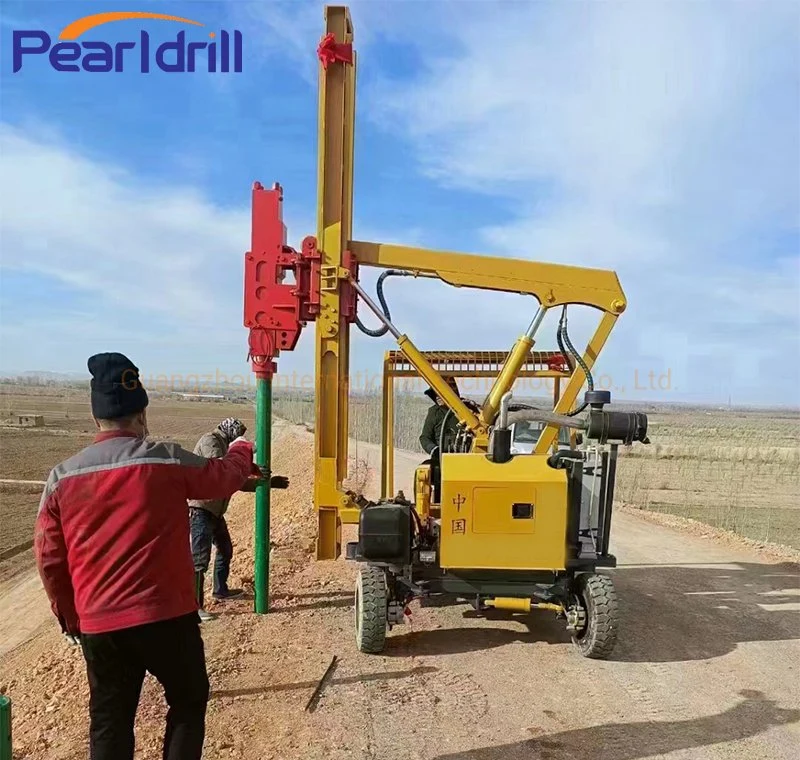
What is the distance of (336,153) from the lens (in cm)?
605

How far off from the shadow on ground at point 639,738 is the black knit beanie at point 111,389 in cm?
270

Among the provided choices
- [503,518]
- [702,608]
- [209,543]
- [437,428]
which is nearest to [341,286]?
[437,428]

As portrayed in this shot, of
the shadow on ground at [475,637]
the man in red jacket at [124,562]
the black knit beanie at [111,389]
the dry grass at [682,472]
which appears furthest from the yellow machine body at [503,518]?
the dry grass at [682,472]

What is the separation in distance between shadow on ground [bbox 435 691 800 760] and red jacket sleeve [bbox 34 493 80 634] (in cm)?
231

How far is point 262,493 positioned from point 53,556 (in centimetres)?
320

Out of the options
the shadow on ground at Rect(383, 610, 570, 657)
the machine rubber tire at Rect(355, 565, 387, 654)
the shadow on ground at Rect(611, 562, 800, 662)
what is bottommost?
the shadow on ground at Rect(611, 562, 800, 662)

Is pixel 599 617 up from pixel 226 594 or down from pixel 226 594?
up

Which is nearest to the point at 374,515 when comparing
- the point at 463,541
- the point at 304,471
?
the point at 463,541

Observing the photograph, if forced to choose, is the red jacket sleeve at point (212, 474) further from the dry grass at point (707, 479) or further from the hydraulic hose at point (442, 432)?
the dry grass at point (707, 479)

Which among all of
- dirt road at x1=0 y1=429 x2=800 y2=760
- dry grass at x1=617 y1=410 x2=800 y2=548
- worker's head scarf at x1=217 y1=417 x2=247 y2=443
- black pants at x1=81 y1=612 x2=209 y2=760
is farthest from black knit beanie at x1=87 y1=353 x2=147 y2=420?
dry grass at x1=617 y1=410 x2=800 y2=548

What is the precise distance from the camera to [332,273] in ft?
19.5

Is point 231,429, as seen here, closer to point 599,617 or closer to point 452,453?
point 452,453

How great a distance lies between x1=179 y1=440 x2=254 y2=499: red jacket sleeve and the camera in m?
2.87

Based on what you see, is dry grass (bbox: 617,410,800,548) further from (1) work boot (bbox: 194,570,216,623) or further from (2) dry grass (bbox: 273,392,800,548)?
(1) work boot (bbox: 194,570,216,623)
